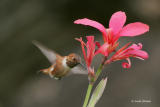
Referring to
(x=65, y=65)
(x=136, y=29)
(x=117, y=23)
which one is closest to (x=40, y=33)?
(x=65, y=65)

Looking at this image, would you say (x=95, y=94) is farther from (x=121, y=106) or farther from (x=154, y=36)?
(x=154, y=36)

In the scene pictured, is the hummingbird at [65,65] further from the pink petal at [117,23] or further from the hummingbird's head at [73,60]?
the pink petal at [117,23]

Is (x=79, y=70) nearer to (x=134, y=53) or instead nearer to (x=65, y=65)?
(x=65, y=65)

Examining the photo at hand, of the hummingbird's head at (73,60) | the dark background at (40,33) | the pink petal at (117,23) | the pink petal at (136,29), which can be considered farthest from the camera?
the dark background at (40,33)

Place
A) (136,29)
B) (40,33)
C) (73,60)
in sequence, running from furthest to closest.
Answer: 1. (40,33)
2. (73,60)
3. (136,29)

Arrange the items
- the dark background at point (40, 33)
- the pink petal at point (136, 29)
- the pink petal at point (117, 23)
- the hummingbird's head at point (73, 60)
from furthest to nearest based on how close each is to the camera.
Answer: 1. the dark background at point (40, 33)
2. the hummingbird's head at point (73, 60)
3. the pink petal at point (117, 23)
4. the pink petal at point (136, 29)

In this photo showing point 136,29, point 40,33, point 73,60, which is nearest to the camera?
point 136,29

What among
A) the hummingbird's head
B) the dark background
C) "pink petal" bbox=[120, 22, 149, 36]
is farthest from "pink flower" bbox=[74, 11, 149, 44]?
the dark background

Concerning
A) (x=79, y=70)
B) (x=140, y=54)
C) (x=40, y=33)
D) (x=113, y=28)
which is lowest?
(x=40, y=33)

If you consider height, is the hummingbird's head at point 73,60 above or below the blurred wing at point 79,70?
above

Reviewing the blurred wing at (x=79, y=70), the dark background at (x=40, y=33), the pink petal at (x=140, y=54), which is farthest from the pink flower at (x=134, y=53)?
the dark background at (x=40, y=33)

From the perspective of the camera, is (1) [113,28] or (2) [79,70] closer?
(1) [113,28]

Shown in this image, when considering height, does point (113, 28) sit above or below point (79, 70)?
above
